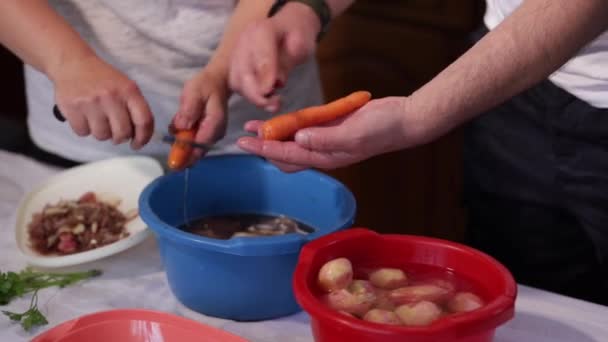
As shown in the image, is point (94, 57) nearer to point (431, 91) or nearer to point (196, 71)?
point (196, 71)

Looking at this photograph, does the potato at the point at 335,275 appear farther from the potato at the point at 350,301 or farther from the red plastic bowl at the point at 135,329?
the red plastic bowl at the point at 135,329

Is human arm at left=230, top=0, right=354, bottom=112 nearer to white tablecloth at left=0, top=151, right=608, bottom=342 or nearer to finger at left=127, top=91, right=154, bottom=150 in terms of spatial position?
finger at left=127, top=91, right=154, bottom=150

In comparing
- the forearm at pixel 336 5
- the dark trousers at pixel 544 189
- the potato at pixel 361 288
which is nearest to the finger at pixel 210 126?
the forearm at pixel 336 5

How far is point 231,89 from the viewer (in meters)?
1.17

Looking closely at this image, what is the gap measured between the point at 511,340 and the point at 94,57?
68cm

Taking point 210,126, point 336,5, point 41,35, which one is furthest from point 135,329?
point 336,5

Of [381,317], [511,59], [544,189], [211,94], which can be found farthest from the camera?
[544,189]

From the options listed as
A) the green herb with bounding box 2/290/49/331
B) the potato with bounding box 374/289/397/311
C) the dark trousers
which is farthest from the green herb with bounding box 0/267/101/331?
the dark trousers

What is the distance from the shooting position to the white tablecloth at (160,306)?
0.96m

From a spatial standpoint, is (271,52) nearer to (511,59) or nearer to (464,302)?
(511,59)

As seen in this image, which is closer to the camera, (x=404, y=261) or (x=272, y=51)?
(x=404, y=261)

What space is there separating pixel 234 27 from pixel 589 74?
515mm

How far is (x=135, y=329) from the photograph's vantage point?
0.91 m

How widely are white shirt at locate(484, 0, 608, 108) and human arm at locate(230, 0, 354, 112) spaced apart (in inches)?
12.0
